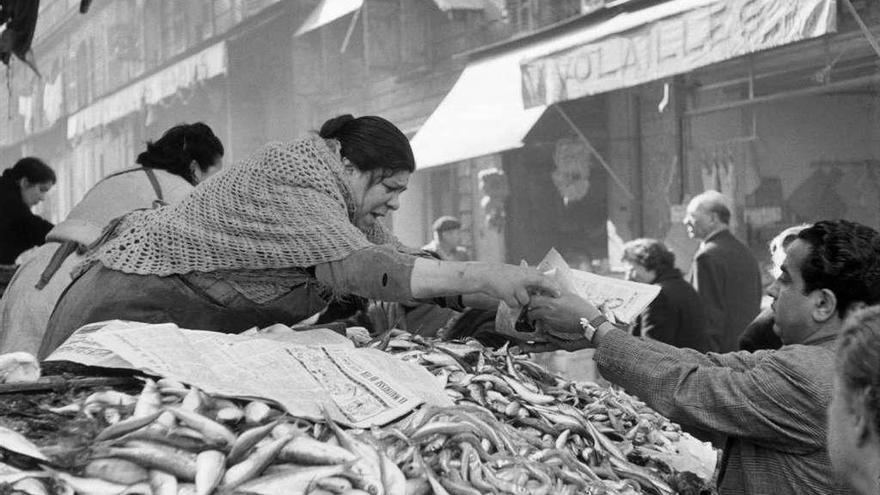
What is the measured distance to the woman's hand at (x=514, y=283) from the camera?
262cm

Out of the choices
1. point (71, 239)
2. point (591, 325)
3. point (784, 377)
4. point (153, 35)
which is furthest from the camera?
point (153, 35)

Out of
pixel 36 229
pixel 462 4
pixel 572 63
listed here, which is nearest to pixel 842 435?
pixel 36 229

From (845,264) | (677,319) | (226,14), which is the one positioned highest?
(226,14)

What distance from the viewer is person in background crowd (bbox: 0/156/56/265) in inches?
256

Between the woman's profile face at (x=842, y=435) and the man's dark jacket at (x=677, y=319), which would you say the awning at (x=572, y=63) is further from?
the woman's profile face at (x=842, y=435)

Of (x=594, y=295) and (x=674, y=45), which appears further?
(x=674, y=45)

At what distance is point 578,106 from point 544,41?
756 millimetres

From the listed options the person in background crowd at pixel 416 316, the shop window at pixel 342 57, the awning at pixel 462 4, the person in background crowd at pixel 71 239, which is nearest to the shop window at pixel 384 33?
the shop window at pixel 342 57

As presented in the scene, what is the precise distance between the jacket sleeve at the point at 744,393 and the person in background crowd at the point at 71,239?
1990 mm

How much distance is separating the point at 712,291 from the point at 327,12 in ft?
33.3

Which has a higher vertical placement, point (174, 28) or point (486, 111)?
point (174, 28)

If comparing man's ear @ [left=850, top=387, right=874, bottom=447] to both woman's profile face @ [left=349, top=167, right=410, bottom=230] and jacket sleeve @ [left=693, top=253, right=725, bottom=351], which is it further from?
jacket sleeve @ [left=693, top=253, right=725, bottom=351]

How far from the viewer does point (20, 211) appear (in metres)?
6.53

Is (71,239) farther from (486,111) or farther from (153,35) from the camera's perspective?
(153,35)
